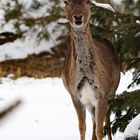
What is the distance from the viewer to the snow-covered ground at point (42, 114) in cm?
696

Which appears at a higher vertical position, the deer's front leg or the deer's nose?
the deer's nose

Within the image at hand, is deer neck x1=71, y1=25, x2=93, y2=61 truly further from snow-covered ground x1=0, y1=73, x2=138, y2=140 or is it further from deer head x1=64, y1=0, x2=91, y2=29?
snow-covered ground x1=0, y1=73, x2=138, y2=140

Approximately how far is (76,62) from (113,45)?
37.7 inches

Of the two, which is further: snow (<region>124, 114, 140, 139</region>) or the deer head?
the deer head

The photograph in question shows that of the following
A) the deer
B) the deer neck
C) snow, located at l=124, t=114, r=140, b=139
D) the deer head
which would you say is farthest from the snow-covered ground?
snow, located at l=124, t=114, r=140, b=139

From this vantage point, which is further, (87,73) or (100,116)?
(100,116)

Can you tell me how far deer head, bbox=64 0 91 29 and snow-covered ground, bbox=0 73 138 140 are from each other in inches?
38.1

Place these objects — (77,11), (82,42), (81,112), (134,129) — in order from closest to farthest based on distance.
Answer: (134,129) < (77,11) < (82,42) < (81,112)

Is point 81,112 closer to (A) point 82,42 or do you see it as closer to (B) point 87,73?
(B) point 87,73

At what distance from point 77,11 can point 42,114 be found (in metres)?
4.12

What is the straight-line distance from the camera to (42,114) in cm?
835

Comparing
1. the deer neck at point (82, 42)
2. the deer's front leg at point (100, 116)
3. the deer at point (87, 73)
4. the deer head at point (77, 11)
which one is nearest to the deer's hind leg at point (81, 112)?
the deer at point (87, 73)

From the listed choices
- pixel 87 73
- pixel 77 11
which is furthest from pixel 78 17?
pixel 87 73

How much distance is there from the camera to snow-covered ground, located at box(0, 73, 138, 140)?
696cm
